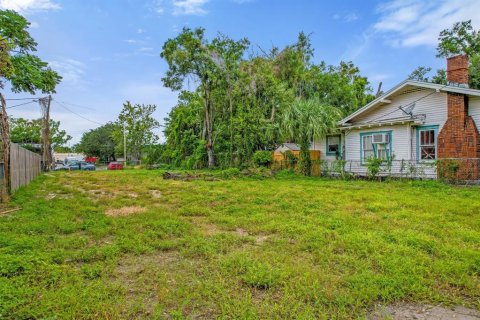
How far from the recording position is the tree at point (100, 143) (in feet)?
175

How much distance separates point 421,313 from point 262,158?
613 inches

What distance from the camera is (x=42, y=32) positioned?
1422 centimetres

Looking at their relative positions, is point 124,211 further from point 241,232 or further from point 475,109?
point 475,109

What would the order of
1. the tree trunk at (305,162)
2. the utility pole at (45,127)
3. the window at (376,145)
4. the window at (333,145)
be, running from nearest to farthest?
the window at (376,145) → the tree trunk at (305,162) → the window at (333,145) → the utility pole at (45,127)

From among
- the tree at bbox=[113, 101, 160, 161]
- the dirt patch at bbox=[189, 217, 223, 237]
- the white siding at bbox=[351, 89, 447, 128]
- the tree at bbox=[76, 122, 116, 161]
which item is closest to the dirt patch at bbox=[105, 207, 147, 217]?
the dirt patch at bbox=[189, 217, 223, 237]

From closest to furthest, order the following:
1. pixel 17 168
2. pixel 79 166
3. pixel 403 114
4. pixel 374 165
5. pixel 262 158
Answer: pixel 17 168 → pixel 374 165 → pixel 403 114 → pixel 262 158 → pixel 79 166

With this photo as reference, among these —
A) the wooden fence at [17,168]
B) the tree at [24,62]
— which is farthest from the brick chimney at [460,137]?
the tree at [24,62]

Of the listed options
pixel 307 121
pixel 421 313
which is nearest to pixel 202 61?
pixel 307 121

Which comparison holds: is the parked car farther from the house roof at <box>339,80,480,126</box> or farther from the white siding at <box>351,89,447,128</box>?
the white siding at <box>351,89,447,128</box>

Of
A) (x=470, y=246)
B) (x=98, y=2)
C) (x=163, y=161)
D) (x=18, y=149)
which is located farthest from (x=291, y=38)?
(x=470, y=246)

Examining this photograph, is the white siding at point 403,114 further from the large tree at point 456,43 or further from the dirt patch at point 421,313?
the large tree at point 456,43

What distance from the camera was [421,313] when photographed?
2.54m

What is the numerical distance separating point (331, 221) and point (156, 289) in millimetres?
3679

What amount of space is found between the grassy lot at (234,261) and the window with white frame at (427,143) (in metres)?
6.78
